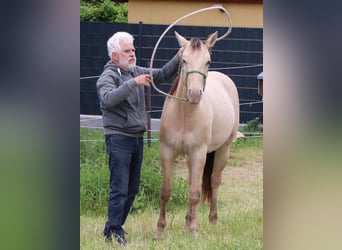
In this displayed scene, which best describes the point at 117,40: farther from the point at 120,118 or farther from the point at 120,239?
the point at 120,239

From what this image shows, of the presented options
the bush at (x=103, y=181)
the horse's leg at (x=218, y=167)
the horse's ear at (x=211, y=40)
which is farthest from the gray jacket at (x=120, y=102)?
the horse's leg at (x=218, y=167)

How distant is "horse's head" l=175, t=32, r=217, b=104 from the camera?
3539 mm

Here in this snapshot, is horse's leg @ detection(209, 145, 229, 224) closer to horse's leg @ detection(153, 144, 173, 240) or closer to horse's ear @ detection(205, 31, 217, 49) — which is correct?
horse's leg @ detection(153, 144, 173, 240)

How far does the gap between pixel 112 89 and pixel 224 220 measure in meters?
1.11

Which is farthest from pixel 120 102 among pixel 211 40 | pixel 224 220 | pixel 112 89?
pixel 224 220

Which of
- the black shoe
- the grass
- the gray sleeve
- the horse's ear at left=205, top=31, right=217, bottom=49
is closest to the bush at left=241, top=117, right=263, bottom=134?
the grass

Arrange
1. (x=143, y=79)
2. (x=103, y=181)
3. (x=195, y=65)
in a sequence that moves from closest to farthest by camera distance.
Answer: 1. (x=143, y=79)
2. (x=195, y=65)
3. (x=103, y=181)

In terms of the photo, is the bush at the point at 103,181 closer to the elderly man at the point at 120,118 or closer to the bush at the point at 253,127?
the elderly man at the point at 120,118

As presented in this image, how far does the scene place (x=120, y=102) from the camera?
134 inches

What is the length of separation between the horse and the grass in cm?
7

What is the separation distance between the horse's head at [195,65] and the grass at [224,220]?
1.55ft

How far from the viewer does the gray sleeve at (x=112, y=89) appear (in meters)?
3.35
